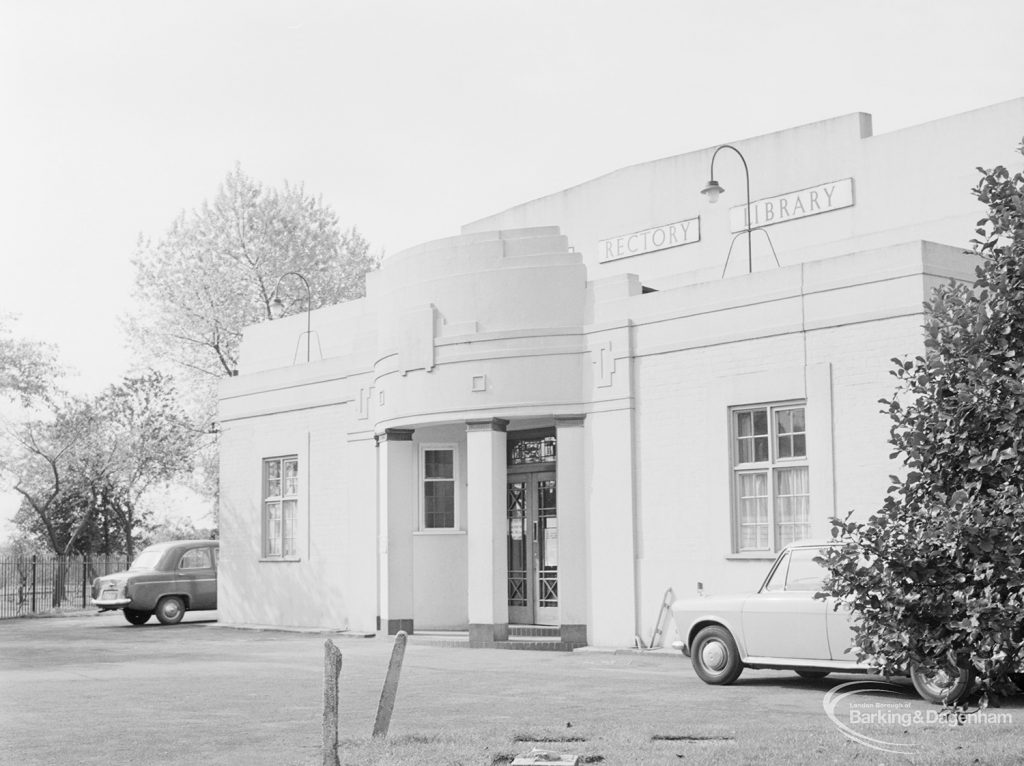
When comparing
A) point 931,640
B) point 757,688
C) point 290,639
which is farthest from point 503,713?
point 290,639

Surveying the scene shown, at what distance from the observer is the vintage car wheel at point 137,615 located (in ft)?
96.5

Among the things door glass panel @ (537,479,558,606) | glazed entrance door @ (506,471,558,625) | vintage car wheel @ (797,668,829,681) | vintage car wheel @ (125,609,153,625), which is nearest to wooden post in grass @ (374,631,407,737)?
vintage car wheel @ (797,668,829,681)

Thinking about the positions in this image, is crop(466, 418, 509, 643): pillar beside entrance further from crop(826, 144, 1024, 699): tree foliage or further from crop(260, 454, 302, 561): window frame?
crop(826, 144, 1024, 699): tree foliage

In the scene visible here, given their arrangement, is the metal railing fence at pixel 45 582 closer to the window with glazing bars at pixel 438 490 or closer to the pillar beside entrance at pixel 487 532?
the window with glazing bars at pixel 438 490

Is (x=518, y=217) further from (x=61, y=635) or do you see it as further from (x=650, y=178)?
(x=61, y=635)

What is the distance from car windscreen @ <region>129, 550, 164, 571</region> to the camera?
98.0ft

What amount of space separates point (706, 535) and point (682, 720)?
7034 mm

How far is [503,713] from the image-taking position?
11.8 m

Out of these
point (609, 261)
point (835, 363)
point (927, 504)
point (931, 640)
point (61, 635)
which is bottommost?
point (61, 635)

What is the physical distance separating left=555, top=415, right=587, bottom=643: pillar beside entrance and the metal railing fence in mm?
19368

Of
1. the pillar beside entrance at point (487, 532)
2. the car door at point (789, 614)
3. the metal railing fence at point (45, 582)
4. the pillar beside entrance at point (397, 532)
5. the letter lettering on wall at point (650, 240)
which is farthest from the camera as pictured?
the metal railing fence at point (45, 582)

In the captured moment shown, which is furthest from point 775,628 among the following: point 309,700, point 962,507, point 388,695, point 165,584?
point 165,584

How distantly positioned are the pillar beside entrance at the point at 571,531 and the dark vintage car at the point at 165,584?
13.1 metres

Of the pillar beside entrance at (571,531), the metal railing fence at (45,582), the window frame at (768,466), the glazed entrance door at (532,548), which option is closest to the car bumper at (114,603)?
the metal railing fence at (45,582)
